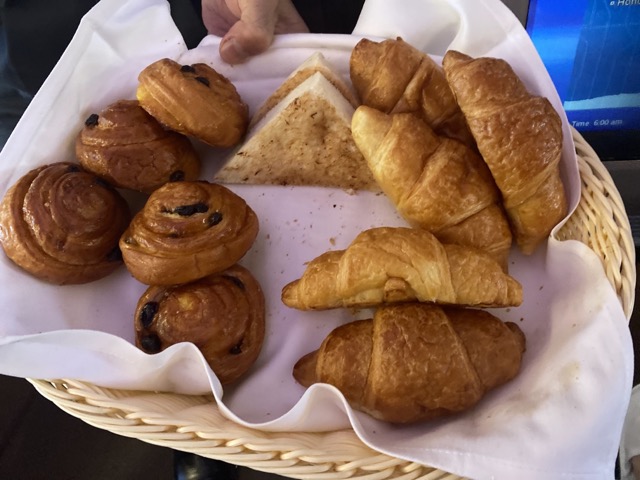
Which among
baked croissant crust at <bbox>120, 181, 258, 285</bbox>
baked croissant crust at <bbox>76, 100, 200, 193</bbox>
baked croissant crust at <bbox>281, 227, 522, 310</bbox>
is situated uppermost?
baked croissant crust at <bbox>76, 100, 200, 193</bbox>

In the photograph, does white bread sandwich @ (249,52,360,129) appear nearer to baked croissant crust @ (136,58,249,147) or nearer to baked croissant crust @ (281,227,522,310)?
baked croissant crust @ (136,58,249,147)

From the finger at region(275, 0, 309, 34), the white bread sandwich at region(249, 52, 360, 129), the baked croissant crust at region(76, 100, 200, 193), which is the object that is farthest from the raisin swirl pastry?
the finger at region(275, 0, 309, 34)

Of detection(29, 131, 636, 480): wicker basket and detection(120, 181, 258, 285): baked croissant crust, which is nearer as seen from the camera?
detection(29, 131, 636, 480): wicker basket

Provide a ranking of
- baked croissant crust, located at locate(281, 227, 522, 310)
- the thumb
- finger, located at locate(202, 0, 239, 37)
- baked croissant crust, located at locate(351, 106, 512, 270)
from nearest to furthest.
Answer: baked croissant crust, located at locate(281, 227, 522, 310), baked croissant crust, located at locate(351, 106, 512, 270), the thumb, finger, located at locate(202, 0, 239, 37)

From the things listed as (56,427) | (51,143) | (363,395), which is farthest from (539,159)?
(56,427)

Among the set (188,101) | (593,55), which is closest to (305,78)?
(188,101)
